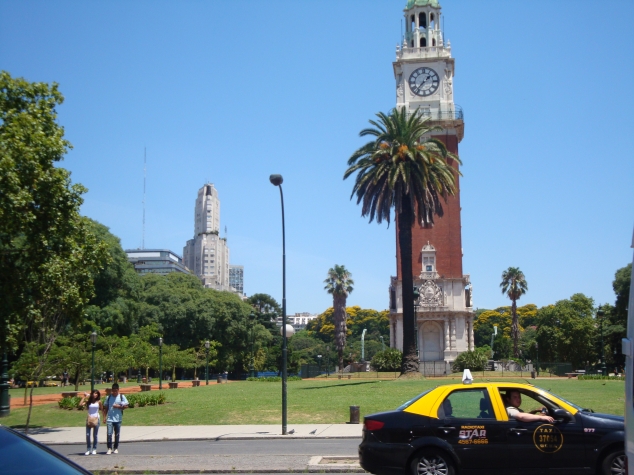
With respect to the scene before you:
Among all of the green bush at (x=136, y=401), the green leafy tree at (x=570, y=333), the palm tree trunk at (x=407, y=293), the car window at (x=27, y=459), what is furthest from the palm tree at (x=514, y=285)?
the car window at (x=27, y=459)

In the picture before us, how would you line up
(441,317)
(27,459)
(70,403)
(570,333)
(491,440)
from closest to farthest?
(27,459) < (491,440) < (70,403) < (441,317) < (570,333)

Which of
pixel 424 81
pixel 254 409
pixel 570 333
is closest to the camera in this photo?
pixel 254 409

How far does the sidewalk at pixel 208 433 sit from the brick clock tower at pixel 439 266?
159 ft

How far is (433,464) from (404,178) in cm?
3487

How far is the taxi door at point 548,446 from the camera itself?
32.9ft

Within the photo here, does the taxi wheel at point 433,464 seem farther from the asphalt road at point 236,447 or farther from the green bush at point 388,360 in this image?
the green bush at point 388,360

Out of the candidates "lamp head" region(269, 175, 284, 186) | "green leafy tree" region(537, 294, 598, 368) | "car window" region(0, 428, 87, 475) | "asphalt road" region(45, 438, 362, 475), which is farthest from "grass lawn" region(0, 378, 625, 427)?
"green leafy tree" region(537, 294, 598, 368)

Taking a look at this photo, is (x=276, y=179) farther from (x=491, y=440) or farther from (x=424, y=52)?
(x=424, y=52)

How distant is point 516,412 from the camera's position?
10.4 m

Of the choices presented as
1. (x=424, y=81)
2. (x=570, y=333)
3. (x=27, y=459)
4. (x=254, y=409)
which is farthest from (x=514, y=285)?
(x=27, y=459)

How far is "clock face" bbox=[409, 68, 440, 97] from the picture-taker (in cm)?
7706

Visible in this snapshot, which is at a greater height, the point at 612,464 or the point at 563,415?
the point at 563,415

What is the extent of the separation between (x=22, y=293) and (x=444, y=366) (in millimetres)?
51074

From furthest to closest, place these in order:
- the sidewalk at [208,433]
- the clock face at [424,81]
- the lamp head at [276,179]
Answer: the clock face at [424,81] < the lamp head at [276,179] < the sidewalk at [208,433]
